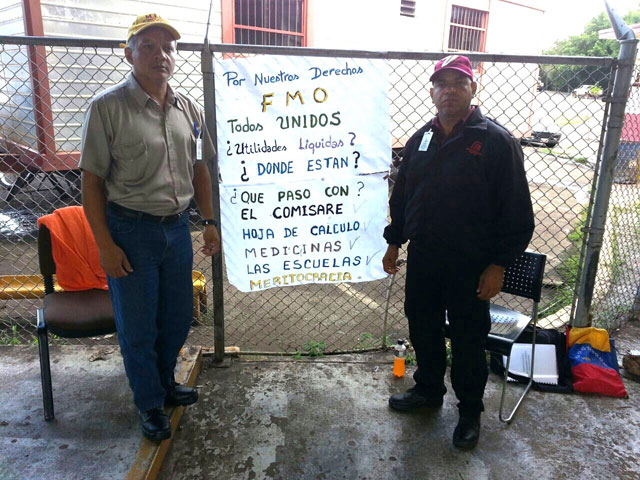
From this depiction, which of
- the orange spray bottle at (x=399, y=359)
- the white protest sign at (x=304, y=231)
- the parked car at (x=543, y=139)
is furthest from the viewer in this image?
the parked car at (x=543, y=139)

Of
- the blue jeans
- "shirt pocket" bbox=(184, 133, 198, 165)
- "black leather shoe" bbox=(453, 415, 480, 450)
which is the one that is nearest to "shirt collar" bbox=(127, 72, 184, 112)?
"shirt pocket" bbox=(184, 133, 198, 165)

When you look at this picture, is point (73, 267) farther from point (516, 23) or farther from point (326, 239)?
point (516, 23)

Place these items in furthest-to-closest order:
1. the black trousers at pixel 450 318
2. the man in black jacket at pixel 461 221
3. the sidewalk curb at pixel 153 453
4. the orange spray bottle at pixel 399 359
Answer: the orange spray bottle at pixel 399 359 < the black trousers at pixel 450 318 < the man in black jacket at pixel 461 221 < the sidewalk curb at pixel 153 453

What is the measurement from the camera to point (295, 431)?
2605 millimetres

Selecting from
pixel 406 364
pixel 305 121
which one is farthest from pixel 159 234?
pixel 406 364

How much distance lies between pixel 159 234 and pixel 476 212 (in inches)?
58.6

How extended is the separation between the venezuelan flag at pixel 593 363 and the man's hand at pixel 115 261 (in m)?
2.69

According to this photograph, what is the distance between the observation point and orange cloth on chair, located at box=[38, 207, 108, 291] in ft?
8.82

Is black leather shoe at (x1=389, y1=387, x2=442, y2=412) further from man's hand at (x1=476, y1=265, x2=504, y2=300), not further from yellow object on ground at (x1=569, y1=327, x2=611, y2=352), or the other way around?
yellow object on ground at (x1=569, y1=327, x2=611, y2=352)

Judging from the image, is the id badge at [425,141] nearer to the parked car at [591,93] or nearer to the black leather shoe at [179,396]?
the parked car at [591,93]

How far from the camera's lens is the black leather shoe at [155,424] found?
91.2 inches

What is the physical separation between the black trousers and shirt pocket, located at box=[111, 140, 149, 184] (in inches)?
55.3

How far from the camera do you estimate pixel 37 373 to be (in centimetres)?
294

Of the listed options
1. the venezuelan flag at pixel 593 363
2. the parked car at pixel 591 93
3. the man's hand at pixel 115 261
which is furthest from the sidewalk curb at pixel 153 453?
the parked car at pixel 591 93
